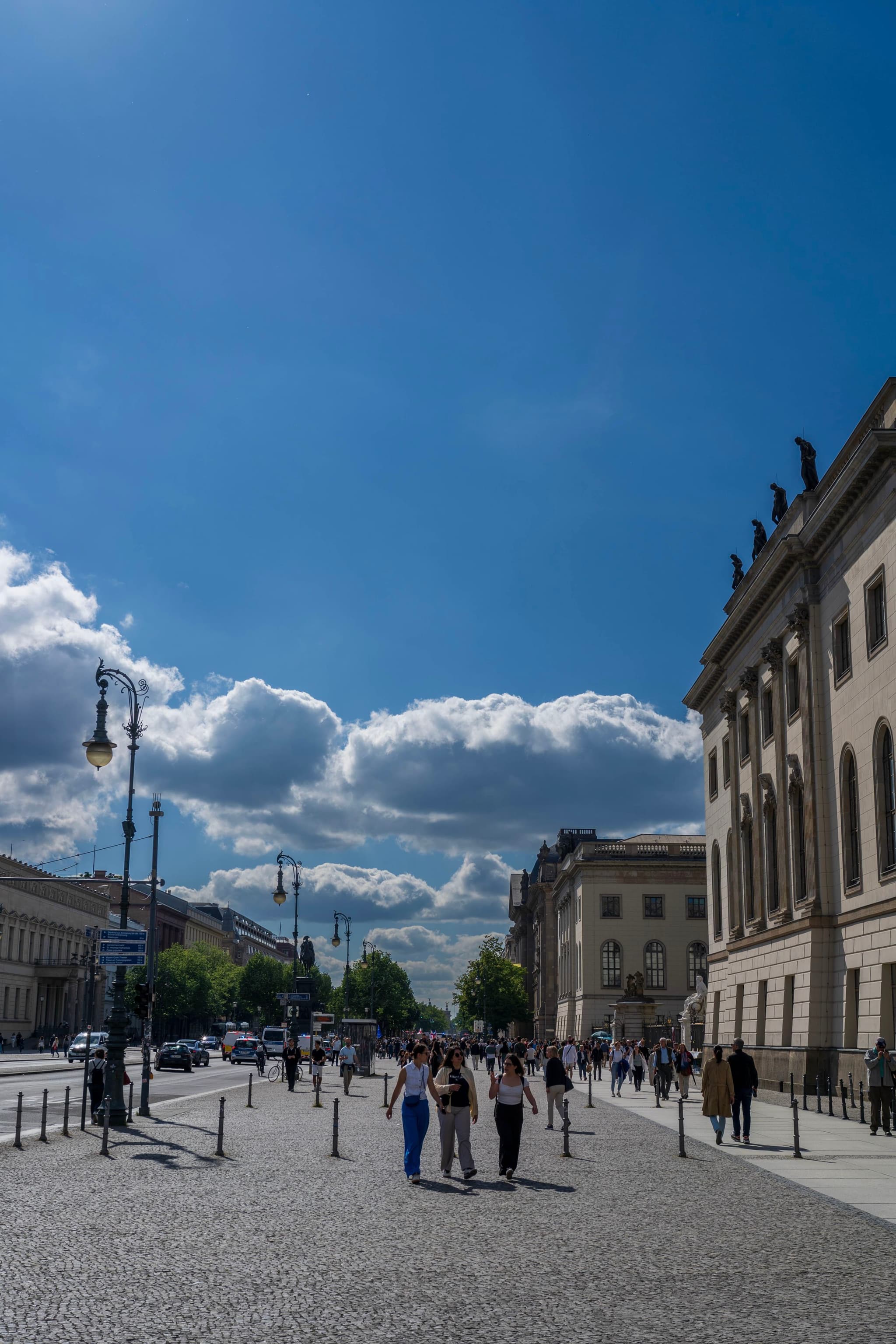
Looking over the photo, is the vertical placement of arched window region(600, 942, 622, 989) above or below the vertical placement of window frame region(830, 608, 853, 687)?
below

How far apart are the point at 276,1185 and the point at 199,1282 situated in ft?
21.7

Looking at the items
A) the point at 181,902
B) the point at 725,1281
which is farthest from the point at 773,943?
the point at 181,902

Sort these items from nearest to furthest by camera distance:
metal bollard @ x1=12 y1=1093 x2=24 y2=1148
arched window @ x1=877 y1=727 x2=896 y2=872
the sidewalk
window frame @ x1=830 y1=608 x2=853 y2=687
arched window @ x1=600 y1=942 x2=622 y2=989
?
the sidewalk → metal bollard @ x1=12 y1=1093 x2=24 y2=1148 → arched window @ x1=877 y1=727 x2=896 y2=872 → window frame @ x1=830 y1=608 x2=853 y2=687 → arched window @ x1=600 y1=942 x2=622 y2=989

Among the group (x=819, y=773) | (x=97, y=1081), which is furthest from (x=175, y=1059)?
(x=97, y=1081)

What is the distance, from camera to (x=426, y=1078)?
17.5 meters

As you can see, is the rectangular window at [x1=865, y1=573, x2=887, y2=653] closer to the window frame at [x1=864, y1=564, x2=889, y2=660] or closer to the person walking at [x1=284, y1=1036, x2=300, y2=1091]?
the window frame at [x1=864, y1=564, x2=889, y2=660]

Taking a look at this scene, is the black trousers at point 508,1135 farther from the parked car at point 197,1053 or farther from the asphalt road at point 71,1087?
the parked car at point 197,1053

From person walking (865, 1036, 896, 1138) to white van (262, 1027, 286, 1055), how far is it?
56.7m

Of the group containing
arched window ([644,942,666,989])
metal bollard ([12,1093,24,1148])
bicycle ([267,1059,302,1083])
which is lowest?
bicycle ([267,1059,302,1083])

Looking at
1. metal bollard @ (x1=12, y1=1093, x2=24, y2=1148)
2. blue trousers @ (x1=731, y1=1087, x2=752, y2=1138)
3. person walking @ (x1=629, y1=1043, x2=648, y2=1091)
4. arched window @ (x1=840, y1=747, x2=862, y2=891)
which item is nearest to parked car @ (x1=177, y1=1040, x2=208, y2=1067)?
person walking @ (x1=629, y1=1043, x2=648, y2=1091)

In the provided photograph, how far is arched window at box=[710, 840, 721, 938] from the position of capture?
55688 millimetres

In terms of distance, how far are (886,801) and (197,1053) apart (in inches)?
1880

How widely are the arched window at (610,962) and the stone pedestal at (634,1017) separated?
73.7 feet

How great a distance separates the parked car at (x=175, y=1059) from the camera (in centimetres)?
5956
